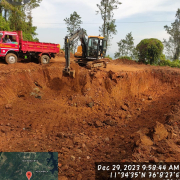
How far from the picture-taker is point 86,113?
8.90 meters

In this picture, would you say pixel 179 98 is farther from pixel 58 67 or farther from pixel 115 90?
pixel 58 67

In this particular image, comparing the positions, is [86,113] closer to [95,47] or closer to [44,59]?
[95,47]

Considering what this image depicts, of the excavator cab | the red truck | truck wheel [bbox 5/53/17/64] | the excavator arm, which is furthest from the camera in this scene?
the excavator cab

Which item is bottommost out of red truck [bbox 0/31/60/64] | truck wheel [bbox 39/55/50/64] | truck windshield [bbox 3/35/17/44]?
truck wheel [bbox 39/55/50/64]

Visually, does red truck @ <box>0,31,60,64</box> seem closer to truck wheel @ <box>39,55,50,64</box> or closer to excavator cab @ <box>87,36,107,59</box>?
truck wheel @ <box>39,55,50,64</box>

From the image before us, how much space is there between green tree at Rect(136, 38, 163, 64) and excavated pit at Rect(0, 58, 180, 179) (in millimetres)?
5612

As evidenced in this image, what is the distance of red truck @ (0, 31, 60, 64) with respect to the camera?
11430 mm

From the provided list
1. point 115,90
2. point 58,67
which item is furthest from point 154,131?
point 58,67

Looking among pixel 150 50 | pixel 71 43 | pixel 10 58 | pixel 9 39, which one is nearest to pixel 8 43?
pixel 9 39

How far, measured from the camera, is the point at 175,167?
4.41 meters

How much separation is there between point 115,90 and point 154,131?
5.01m

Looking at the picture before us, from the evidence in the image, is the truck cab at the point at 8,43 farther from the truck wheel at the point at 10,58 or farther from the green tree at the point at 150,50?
the green tree at the point at 150,50

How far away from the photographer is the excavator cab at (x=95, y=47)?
1205 centimetres

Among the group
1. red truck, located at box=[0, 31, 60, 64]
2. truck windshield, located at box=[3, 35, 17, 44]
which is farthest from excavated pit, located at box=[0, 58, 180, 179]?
truck windshield, located at box=[3, 35, 17, 44]
